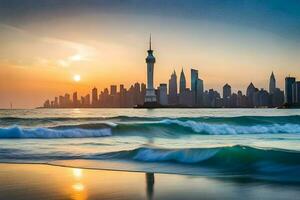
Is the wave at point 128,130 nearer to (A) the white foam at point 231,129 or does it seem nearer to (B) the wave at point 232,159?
(A) the white foam at point 231,129

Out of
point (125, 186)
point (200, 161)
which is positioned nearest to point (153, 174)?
point (125, 186)

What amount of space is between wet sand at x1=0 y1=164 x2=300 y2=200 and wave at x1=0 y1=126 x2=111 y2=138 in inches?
513

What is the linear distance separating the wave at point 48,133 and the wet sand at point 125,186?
13.0m

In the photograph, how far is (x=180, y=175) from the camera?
8.84 m

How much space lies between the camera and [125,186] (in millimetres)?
7465

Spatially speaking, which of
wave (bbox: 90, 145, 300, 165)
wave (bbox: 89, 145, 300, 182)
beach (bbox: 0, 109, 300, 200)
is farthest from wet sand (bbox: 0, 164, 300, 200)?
wave (bbox: 90, 145, 300, 165)

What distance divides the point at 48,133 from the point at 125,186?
52.7 feet

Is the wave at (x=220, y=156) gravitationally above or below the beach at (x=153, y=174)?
above

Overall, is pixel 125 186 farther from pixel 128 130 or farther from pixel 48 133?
pixel 128 130

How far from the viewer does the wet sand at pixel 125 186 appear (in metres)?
6.62

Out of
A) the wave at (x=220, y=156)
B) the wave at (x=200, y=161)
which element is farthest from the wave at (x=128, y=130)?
the wave at (x=220, y=156)

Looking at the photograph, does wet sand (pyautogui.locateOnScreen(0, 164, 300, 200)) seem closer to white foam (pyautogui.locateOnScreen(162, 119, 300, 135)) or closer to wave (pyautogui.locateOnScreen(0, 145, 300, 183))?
wave (pyautogui.locateOnScreen(0, 145, 300, 183))

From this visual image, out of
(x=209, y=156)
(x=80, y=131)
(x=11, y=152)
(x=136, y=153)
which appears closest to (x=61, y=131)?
(x=80, y=131)

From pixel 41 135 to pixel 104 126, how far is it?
17.1ft
